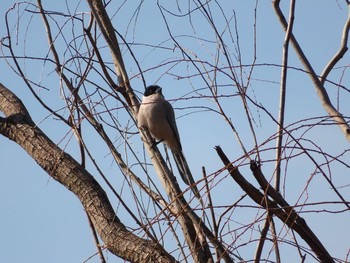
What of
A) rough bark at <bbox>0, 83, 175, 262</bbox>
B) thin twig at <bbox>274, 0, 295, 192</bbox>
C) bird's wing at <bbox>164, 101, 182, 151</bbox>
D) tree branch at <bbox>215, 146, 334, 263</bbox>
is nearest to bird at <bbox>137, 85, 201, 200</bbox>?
bird's wing at <bbox>164, 101, 182, 151</bbox>

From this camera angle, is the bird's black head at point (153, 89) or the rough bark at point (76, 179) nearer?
the rough bark at point (76, 179)

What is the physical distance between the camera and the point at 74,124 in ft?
9.66

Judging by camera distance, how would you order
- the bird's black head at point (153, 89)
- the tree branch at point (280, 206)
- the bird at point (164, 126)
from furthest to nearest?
the bird's black head at point (153, 89) → the bird at point (164, 126) → the tree branch at point (280, 206)

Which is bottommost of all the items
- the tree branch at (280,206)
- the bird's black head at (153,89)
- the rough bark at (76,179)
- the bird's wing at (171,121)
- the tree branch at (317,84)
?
the tree branch at (280,206)

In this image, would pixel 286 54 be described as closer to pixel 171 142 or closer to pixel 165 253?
pixel 165 253

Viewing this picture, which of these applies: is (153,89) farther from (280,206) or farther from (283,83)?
(280,206)

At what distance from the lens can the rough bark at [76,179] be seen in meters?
2.96

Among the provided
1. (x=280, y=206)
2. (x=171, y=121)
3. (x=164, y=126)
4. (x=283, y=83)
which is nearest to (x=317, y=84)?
(x=283, y=83)

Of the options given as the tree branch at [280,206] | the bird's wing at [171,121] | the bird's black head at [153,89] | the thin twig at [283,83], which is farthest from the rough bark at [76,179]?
the bird's black head at [153,89]

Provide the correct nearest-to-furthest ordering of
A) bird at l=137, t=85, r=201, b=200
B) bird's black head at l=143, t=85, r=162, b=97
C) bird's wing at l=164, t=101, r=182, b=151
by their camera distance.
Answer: bird at l=137, t=85, r=201, b=200 < bird's wing at l=164, t=101, r=182, b=151 < bird's black head at l=143, t=85, r=162, b=97

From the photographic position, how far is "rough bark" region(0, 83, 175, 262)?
9.71 feet

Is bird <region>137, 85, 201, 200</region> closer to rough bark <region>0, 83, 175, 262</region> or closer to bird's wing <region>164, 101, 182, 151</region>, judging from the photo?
bird's wing <region>164, 101, 182, 151</region>

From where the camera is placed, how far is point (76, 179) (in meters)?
3.26

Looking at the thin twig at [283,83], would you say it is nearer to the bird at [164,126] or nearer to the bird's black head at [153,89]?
the bird at [164,126]
